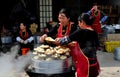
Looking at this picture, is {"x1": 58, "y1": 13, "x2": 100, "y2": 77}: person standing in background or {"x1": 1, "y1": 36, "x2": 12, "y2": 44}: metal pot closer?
{"x1": 58, "y1": 13, "x2": 100, "y2": 77}: person standing in background

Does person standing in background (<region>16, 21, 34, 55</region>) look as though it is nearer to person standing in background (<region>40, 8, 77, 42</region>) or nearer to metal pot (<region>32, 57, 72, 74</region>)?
person standing in background (<region>40, 8, 77, 42</region>)

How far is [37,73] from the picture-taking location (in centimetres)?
582

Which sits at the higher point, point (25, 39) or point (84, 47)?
point (84, 47)

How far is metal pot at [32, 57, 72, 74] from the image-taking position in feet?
18.8

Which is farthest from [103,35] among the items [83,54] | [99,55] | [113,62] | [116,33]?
[83,54]

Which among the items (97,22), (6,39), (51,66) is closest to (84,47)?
(51,66)

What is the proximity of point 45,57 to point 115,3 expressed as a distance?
9.97 m

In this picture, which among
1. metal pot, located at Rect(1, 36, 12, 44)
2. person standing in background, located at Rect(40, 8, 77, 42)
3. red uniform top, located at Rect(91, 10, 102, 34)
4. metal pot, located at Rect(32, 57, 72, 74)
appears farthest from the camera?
metal pot, located at Rect(1, 36, 12, 44)

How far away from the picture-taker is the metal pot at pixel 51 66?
5.72 metres

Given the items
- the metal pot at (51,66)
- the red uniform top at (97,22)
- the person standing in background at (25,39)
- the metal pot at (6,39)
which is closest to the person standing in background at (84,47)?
the metal pot at (51,66)

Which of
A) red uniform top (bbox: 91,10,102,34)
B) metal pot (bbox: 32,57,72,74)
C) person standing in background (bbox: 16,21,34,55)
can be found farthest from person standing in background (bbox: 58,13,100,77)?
red uniform top (bbox: 91,10,102,34)

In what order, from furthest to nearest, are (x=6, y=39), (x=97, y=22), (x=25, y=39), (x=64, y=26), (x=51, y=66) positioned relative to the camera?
(x=6, y=39), (x=97, y=22), (x=25, y=39), (x=64, y=26), (x=51, y=66)

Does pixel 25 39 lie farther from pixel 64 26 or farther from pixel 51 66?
pixel 51 66

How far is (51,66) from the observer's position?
573 centimetres
